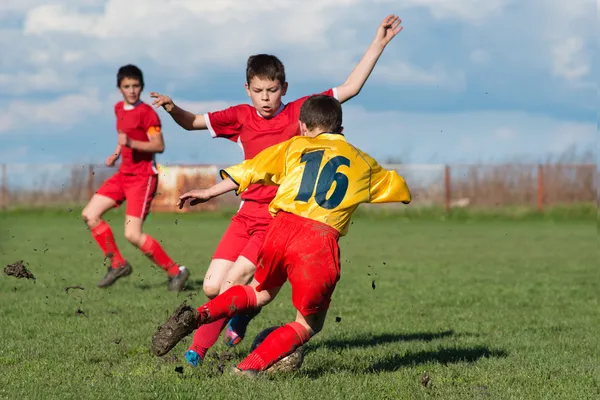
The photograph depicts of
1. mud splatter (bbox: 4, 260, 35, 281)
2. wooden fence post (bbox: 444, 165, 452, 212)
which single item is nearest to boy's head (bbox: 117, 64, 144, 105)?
mud splatter (bbox: 4, 260, 35, 281)

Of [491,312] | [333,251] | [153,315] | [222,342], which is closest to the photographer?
[333,251]

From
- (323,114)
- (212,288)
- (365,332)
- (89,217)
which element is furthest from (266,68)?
(89,217)

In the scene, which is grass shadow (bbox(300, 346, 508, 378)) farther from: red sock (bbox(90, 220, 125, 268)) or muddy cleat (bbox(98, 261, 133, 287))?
red sock (bbox(90, 220, 125, 268))

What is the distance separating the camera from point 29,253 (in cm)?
1479

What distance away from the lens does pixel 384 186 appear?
502 cm

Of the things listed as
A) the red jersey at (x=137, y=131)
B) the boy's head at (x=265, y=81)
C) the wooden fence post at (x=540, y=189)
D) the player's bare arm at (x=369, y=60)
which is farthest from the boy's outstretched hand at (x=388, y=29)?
the wooden fence post at (x=540, y=189)

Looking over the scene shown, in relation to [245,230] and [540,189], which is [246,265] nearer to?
[245,230]

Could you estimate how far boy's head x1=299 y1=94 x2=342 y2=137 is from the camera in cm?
496

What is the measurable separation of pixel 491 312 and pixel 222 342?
3265 millimetres

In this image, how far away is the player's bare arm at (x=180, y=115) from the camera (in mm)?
5793

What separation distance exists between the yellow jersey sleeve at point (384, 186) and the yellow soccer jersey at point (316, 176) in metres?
0.02

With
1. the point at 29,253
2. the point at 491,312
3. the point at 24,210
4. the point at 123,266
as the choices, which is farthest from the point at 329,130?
the point at 24,210

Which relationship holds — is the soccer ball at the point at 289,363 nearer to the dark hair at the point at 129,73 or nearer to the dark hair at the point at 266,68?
the dark hair at the point at 266,68

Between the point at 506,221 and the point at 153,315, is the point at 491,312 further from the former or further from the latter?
the point at 506,221
